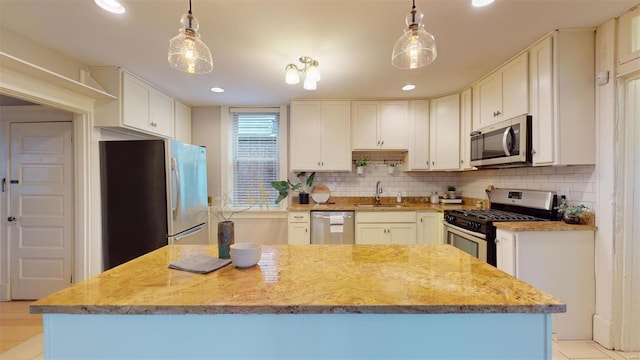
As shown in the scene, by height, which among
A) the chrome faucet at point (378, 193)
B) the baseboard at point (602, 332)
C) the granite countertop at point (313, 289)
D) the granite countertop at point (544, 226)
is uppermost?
the chrome faucet at point (378, 193)

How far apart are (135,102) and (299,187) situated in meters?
2.15

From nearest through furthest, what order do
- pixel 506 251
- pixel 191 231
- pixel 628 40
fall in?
1. pixel 628 40
2. pixel 506 251
3. pixel 191 231

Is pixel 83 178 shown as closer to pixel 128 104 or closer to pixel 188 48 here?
pixel 128 104

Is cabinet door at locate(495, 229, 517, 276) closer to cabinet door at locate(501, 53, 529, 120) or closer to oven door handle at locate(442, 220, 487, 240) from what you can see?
oven door handle at locate(442, 220, 487, 240)

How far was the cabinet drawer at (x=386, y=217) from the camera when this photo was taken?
3363mm

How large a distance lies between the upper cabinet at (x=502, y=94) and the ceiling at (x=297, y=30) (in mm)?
109

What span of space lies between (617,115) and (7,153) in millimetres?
5610

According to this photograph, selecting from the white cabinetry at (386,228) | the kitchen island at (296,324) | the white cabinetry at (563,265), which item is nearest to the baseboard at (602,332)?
the white cabinetry at (563,265)

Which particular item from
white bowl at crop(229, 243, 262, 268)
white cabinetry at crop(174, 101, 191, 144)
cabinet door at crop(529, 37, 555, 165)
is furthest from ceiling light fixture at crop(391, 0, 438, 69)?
white cabinetry at crop(174, 101, 191, 144)

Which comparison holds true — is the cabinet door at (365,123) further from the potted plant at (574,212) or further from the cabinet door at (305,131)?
the potted plant at (574,212)

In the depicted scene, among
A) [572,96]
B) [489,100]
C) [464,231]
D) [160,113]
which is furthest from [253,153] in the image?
[572,96]

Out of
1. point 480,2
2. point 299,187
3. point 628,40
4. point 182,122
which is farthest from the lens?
point 299,187

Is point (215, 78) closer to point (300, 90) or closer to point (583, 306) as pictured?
point (300, 90)

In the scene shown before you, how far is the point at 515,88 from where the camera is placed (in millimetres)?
2426
